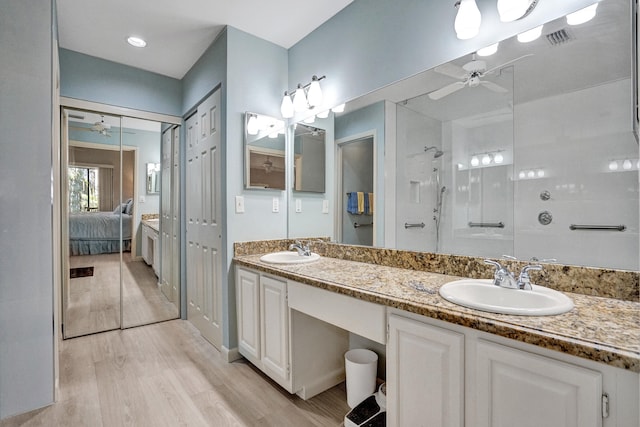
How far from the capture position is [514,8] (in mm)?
1262

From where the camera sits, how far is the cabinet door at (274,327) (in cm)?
180

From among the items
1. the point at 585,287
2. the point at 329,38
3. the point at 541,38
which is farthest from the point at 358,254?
the point at 329,38

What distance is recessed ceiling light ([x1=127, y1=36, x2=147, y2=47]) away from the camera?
244cm

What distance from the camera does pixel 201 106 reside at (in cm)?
276

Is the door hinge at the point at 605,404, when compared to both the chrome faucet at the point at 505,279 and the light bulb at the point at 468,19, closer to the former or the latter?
the chrome faucet at the point at 505,279

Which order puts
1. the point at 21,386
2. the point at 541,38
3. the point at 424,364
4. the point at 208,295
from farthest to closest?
1. the point at 208,295
2. the point at 21,386
3. the point at 541,38
4. the point at 424,364

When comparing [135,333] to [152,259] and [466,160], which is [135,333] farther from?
[466,160]

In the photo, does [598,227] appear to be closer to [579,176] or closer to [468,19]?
[579,176]

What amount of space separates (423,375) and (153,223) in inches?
116

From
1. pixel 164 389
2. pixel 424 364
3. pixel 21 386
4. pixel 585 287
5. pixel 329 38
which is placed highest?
pixel 329 38

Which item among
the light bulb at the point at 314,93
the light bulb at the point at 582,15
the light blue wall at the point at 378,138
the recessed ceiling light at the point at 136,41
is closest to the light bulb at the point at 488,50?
the light bulb at the point at 582,15

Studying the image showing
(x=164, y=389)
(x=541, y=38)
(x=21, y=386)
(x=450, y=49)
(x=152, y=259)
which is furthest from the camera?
(x=152, y=259)

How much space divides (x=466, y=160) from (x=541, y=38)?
579mm

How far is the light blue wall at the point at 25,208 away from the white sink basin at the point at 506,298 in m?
2.14
